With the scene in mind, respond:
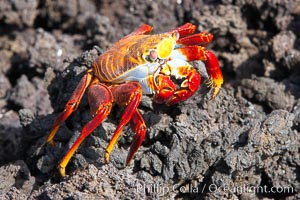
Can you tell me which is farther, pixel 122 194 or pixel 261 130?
pixel 261 130

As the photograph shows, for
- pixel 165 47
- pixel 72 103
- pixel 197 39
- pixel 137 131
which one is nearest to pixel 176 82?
pixel 165 47

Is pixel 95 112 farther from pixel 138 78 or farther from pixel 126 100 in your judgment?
pixel 138 78

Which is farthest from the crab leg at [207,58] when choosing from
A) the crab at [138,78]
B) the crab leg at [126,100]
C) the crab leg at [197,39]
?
the crab leg at [126,100]

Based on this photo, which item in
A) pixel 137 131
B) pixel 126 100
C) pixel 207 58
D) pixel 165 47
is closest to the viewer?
pixel 137 131

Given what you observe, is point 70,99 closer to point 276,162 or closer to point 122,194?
point 122,194

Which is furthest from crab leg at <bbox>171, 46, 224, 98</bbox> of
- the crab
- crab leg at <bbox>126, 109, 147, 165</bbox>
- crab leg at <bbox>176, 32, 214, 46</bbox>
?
crab leg at <bbox>126, 109, 147, 165</bbox>

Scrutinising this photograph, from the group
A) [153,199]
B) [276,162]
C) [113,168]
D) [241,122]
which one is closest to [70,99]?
[113,168]

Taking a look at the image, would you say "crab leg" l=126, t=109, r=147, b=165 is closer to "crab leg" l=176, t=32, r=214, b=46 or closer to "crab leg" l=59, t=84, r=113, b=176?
"crab leg" l=59, t=84, r=113, b=176

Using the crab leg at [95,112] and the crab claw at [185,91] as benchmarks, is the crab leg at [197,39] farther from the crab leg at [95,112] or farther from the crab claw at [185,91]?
the crab leg at [95,112]
